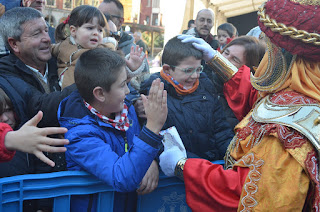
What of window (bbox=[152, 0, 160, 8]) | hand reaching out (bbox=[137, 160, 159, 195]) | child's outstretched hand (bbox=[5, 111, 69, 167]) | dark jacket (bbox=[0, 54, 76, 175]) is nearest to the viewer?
child's outstretched hand (bbox=[5, 111, 69, 167])

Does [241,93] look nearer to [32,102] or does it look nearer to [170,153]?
[170,153]

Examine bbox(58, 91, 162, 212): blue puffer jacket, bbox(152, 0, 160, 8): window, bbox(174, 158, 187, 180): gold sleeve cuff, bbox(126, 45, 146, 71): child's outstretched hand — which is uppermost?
bbox(152, 0, 160, 8): window

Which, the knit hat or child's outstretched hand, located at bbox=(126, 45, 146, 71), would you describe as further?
child's outstretched hand, located at bbox=(126, 45, 146, 71)

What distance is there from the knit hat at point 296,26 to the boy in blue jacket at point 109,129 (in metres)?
0.69

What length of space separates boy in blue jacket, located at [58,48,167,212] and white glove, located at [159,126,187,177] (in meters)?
0.08

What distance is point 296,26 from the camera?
63.4 inches

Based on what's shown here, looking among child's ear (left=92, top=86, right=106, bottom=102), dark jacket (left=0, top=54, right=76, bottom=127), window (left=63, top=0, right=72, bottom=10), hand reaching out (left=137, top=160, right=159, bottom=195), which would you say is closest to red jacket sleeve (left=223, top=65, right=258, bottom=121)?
hand reaching out (left=137, top=160, right=159, bottom=195)

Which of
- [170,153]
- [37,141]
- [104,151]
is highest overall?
[37,141]

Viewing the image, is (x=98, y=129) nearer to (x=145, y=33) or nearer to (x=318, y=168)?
(x=318, y=168)

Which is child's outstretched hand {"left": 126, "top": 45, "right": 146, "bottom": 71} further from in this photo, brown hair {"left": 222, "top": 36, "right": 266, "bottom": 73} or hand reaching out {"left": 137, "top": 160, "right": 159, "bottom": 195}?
brown hair {"left": 222, "top": 36, "right": 266, "bottom": 73}

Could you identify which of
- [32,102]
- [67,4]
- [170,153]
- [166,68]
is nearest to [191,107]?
[166,68]

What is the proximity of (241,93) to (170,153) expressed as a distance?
820mm

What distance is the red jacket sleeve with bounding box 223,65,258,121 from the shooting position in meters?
2.39

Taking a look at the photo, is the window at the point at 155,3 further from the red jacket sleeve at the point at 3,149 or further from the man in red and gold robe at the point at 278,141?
the red jacket sleeve at the point at 3,149
